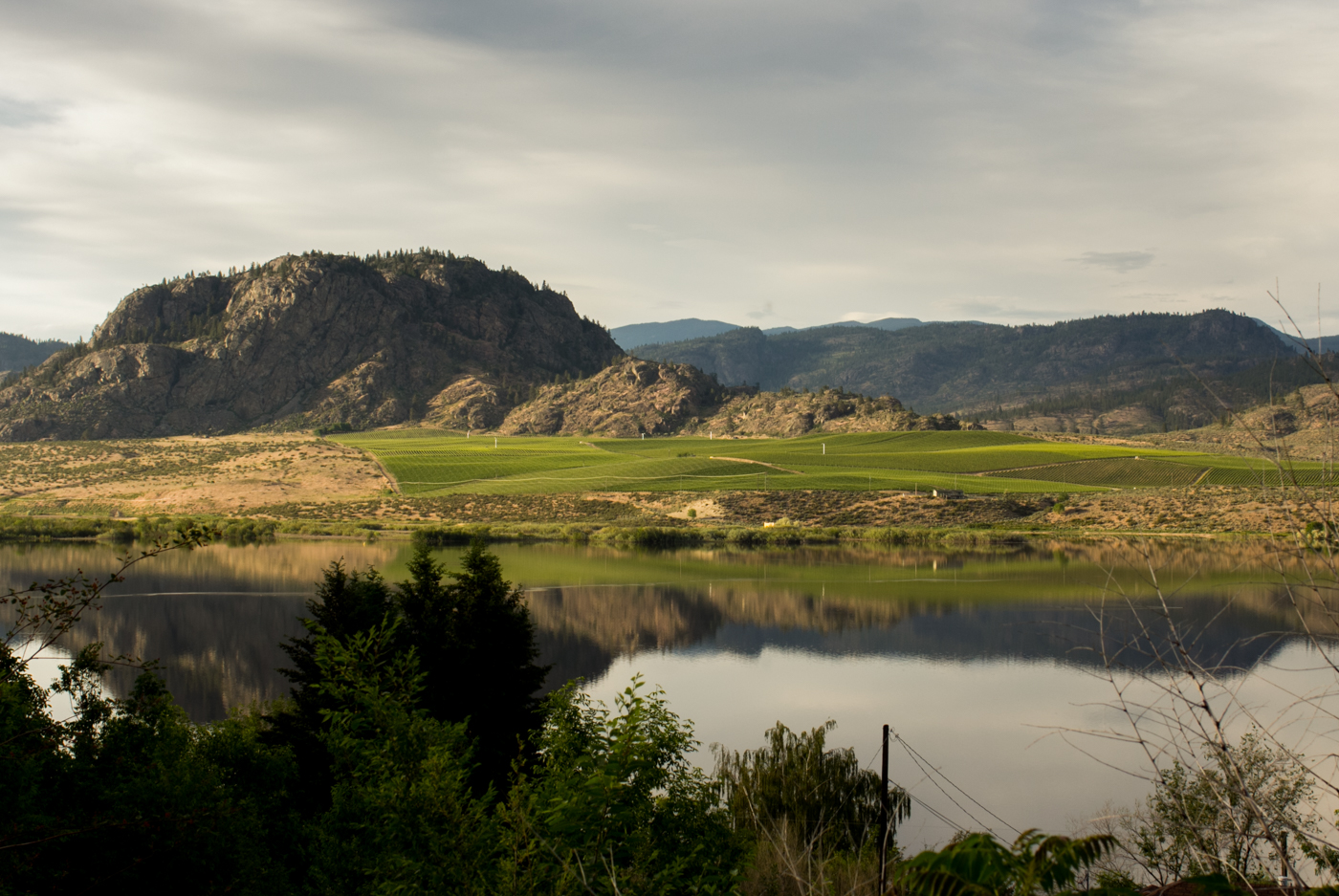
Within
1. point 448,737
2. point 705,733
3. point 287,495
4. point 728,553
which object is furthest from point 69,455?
point 448,737

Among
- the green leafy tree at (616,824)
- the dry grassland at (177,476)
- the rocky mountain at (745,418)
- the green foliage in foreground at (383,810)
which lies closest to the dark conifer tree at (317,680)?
the green foliage in foreground at (383,810)

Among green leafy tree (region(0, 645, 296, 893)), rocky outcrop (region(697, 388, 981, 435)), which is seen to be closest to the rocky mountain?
rocky outcrop (region(697, 388, 981, 435))

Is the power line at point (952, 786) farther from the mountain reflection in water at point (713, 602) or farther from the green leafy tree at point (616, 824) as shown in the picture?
the green leafy tree at point (616, 824)

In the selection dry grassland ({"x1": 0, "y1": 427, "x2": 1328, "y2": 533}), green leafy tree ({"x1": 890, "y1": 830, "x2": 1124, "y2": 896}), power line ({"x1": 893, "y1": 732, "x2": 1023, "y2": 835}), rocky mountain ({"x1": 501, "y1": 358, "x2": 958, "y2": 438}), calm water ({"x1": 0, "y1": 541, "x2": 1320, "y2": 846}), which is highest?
rocky mountain ({"x1": 501, "y1": 358, "x2": 958, "y2": 438})

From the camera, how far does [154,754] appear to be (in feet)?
49.8

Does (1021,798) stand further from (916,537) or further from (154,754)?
(916,537)

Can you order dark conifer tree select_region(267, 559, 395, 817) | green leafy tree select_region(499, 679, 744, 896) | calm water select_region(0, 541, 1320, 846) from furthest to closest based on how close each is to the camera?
calm water select_region(0, 541, 1320, 846)
dark conifer tree select_region(267, 559, 395, 817)
green leafy tree select_region(499, 679, 744, 896)

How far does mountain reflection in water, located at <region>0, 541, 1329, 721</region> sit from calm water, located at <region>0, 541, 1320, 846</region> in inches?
8.7

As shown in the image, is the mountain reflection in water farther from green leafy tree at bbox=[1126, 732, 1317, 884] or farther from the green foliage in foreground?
the green foliage in foreground

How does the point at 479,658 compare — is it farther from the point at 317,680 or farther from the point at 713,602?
the point at 713,602

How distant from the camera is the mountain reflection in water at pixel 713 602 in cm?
4159

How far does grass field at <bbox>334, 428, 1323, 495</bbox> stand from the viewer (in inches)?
4272

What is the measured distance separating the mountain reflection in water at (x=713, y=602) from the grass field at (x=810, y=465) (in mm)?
31896

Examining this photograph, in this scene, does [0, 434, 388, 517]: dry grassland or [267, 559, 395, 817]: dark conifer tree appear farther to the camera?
[0, 434, 388, 517]: dry grassland
